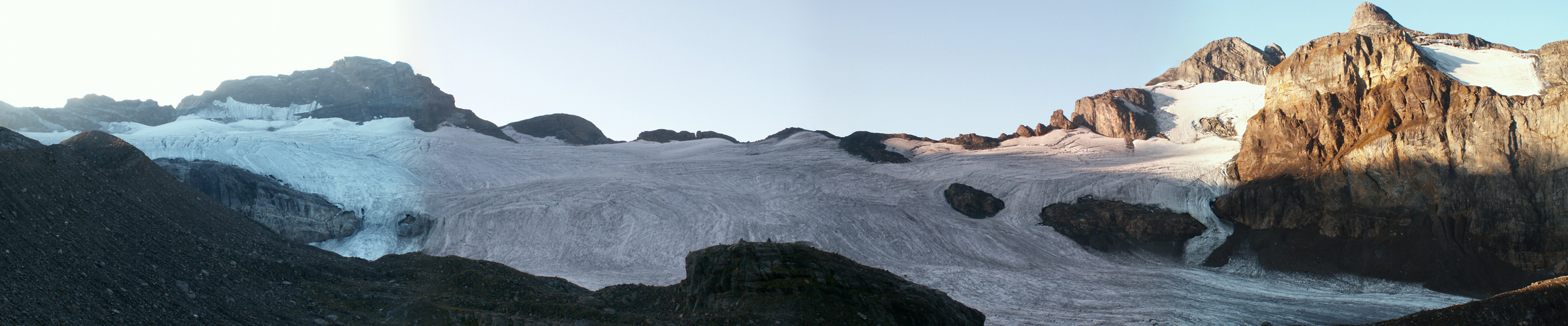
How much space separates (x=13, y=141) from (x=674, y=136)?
4465 centimetres

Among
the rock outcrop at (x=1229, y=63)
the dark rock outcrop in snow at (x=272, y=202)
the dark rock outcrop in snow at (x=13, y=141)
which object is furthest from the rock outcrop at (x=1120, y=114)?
the dark rock outcrop in snow at (x=13, y=141)

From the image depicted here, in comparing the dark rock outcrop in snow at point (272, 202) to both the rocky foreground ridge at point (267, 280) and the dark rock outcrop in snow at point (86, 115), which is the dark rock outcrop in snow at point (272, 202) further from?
the dark rock outcrop in snow at point (86, 115)

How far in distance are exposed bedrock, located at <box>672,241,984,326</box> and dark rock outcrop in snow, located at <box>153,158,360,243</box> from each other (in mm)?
27311

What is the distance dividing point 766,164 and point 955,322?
1282 inches

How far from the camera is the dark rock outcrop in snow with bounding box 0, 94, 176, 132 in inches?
1838

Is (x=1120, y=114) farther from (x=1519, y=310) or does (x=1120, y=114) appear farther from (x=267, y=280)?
(x=267, y=280)

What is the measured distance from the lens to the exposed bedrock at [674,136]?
190 ft

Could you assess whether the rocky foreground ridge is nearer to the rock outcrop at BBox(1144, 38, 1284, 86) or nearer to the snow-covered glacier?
the snow-covered glacier

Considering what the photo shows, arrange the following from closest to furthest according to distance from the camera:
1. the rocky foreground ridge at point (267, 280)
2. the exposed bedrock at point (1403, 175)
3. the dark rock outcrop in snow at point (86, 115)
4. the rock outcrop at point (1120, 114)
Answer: the rocky foreground ridge at point (267, 280), the exposed bedrock at point (1403, 175), the dark rock outcrop in snow at point (86, 115), the rock outcrop at point (1120, 114)

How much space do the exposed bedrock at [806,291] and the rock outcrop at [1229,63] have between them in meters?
52.5

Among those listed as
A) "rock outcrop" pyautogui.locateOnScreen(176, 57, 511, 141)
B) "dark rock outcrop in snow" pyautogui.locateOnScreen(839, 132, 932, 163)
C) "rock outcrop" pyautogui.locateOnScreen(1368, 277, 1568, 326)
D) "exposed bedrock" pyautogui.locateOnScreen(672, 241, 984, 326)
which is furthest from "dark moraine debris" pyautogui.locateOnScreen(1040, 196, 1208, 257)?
"rock outcrop" pyautogui.locateOnScreen(176, 57, 511, 141)

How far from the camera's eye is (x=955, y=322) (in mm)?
15203

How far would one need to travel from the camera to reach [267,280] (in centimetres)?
1439

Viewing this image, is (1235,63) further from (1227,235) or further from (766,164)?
(766,164)
